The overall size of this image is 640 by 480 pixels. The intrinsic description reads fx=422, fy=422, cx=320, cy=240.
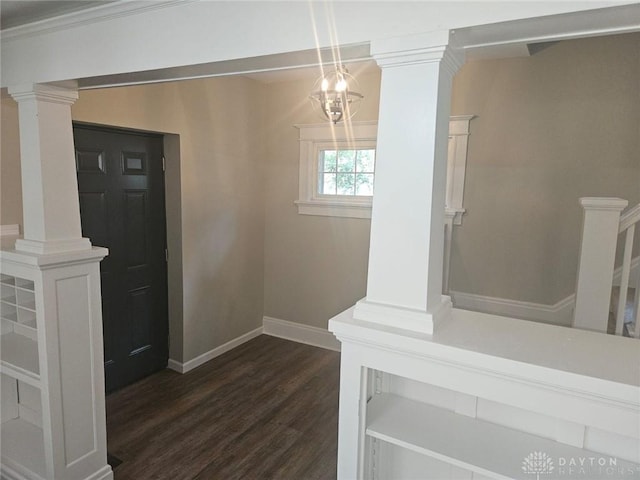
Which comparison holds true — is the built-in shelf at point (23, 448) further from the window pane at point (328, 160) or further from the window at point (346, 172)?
the window pane at point (328, 160)

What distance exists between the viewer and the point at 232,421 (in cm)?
299

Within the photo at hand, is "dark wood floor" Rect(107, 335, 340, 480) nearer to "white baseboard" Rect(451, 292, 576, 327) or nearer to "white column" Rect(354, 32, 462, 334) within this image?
"white baseboard" Rect(451, 292, 576, 327)

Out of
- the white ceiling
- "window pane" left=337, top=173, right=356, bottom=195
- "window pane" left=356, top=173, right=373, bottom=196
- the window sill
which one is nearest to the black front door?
the white ceiling

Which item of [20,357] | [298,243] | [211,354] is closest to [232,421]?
[211,354]

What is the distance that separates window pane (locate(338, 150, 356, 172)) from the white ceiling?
255 centimetres

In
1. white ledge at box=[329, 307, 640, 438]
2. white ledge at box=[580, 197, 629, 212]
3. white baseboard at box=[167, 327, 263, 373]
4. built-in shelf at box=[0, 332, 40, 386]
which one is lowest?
white baseboard at box=[167, 327, 263, 373]

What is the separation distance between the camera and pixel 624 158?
3.04m

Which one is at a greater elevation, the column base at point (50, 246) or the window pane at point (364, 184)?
the window pane at point (364, 184)

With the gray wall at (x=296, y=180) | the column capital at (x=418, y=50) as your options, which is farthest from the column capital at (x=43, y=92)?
the column capital at (x=418, y=50)

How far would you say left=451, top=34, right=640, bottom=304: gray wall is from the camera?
3.02m

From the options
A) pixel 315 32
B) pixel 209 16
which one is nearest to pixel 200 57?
pixel 209 16

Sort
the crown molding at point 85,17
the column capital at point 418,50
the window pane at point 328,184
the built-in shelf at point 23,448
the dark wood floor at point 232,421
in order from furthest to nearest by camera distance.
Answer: the window pane at point 328,184
the dark wood floor at point 232,421
the built-in shelf at point 23,448
the crown molding at point 85,17
the column capital at point 418,50

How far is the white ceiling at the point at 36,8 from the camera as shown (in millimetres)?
1740

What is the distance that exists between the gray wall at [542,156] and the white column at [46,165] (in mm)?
2791
